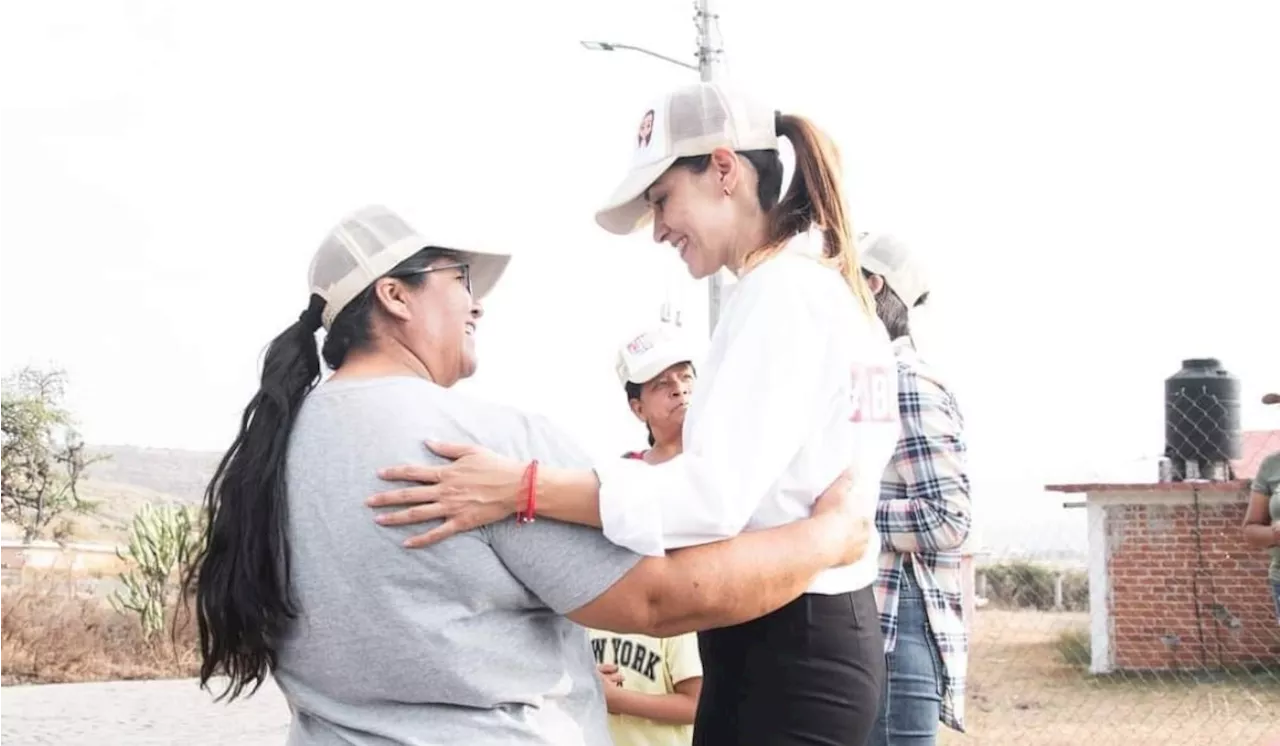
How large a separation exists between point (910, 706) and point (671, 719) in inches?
23.7

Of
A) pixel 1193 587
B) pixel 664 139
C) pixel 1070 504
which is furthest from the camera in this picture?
pixel 1070 504

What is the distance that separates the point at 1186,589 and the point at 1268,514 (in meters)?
11.0

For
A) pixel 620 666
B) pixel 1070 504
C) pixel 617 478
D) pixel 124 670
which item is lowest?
pixel 124 670

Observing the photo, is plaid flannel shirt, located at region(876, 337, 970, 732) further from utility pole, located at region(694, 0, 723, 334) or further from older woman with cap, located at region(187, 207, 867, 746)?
utility pole, located at region(694, 0, 723, 334)

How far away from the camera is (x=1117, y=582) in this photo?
19.0m

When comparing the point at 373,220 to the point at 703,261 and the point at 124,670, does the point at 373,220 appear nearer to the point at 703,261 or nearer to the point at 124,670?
the point at 703,261

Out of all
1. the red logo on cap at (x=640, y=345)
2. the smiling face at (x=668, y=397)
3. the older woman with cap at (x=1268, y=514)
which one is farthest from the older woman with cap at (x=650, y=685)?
the older woman with cap at (x=1268, y=514)

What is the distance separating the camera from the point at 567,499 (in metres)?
2.11

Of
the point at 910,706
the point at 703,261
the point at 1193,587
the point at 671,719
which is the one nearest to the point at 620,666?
the point at 671,719

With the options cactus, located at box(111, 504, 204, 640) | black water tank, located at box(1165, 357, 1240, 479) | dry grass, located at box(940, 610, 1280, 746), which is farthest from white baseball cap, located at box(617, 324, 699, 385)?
black water tank, located at box(1165, 357, 1240, 479)

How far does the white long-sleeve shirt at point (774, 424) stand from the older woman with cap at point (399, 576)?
0.07 meters

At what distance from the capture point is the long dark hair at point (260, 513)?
2.16 metres

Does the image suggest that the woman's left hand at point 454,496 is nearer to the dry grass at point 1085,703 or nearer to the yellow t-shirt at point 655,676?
the yellow t-shirt at point 655,676

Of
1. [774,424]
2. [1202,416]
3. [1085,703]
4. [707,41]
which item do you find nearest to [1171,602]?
[1202,416]
